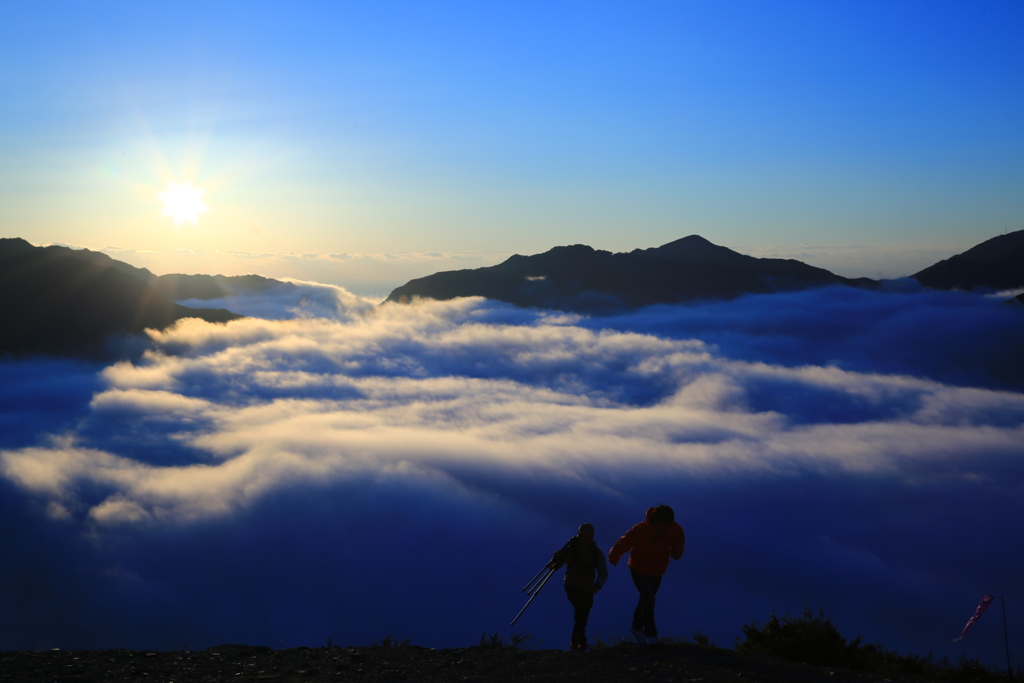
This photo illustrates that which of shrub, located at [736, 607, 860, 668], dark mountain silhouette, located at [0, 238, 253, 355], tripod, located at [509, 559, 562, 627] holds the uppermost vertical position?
dark mountain silhouette, located at [0, 238, 253, 355]

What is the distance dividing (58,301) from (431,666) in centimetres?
18004

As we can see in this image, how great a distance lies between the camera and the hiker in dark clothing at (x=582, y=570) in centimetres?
819

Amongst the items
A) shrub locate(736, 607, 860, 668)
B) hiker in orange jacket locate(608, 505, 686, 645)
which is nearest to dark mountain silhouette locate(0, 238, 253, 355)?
hiker in orange jacket locate(608, 505, 686, 645)

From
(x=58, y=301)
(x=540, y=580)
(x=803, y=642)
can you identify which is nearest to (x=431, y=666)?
(x=540, y=580)

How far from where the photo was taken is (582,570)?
8.27 m

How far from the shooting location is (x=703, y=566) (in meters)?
92.6

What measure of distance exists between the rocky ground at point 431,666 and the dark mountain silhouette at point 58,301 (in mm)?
176078

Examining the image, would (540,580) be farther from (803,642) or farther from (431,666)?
Result: (803,642)

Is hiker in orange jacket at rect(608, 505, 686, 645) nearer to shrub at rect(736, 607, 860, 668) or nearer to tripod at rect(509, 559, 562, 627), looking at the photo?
tripod at rect(509, 559, 562, 627)

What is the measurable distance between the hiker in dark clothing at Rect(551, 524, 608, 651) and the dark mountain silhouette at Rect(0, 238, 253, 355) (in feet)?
586

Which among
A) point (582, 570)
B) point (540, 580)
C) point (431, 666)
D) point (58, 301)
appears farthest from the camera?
point (58, 301)

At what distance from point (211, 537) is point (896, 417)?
164 m

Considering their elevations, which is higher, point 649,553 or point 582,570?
point 649,553

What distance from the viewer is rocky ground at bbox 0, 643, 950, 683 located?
22.5ft
